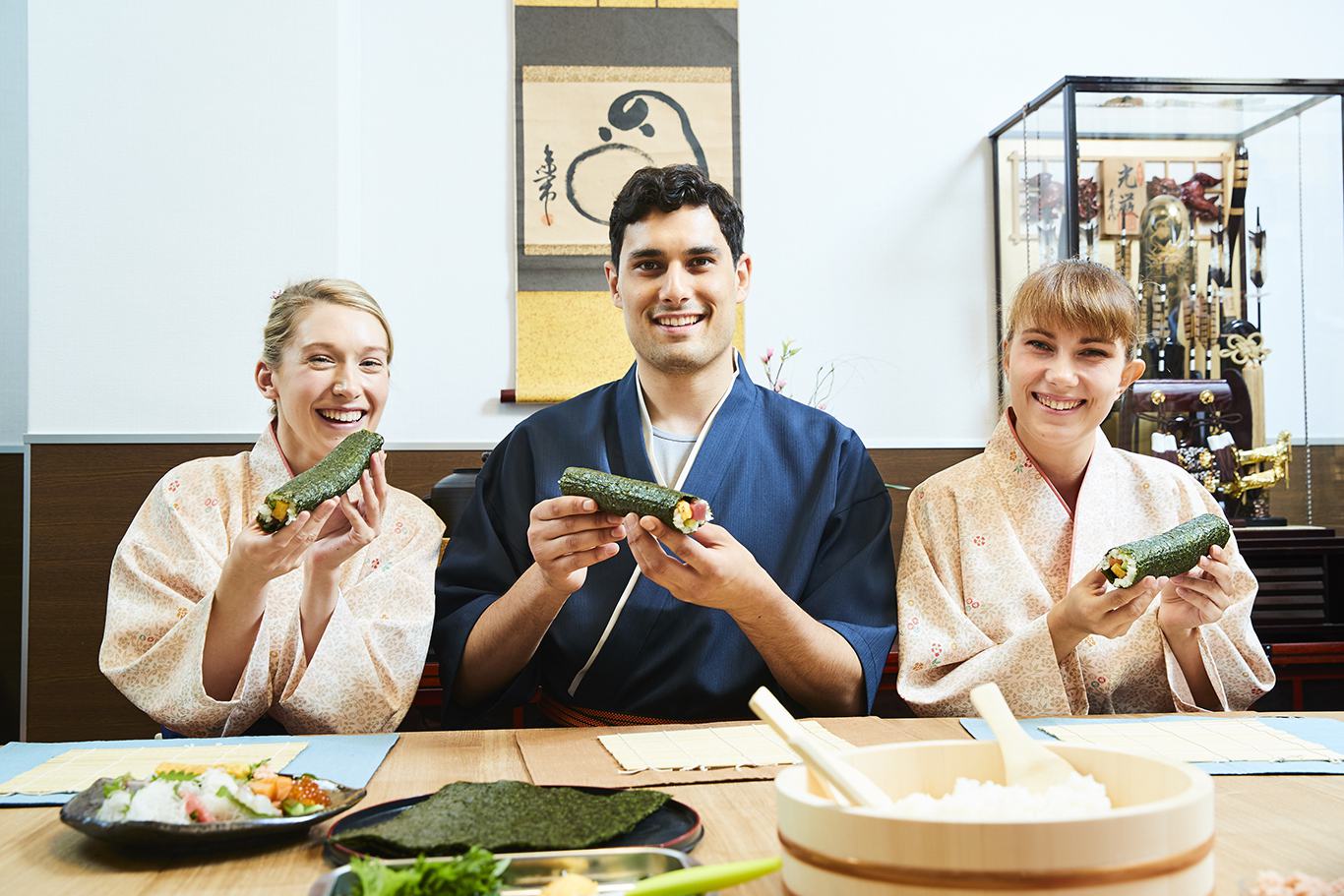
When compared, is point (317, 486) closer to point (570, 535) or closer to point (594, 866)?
point (570, 535)

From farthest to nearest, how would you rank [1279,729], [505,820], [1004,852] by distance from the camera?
[1279,729] < [505,820] < [1004,852]

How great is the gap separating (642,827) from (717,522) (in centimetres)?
114

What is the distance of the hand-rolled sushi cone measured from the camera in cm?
67

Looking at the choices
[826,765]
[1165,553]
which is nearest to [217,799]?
[826,765]

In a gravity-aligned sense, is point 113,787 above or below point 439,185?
below

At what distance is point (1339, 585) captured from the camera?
295 cm

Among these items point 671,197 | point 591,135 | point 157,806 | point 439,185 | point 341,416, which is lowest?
point 157,806

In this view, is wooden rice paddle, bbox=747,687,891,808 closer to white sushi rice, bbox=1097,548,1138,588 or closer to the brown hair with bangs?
white sushi rice, bbox=1097,548,1138,588

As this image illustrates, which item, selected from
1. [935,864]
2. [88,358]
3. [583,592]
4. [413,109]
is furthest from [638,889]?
[413,109]

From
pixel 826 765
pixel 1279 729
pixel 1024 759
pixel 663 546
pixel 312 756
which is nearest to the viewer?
pixel 826 765

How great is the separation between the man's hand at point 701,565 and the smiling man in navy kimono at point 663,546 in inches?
3.9

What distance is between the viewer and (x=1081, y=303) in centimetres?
202

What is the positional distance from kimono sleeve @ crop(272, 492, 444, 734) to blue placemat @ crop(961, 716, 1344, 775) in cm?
95

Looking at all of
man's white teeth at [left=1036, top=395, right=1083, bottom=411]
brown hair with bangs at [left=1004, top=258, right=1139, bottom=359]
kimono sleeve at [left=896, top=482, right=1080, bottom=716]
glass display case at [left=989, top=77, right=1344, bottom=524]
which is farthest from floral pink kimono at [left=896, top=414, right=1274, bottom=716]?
glass display case at [left=989, top=77, right=1344, bottom=524]
